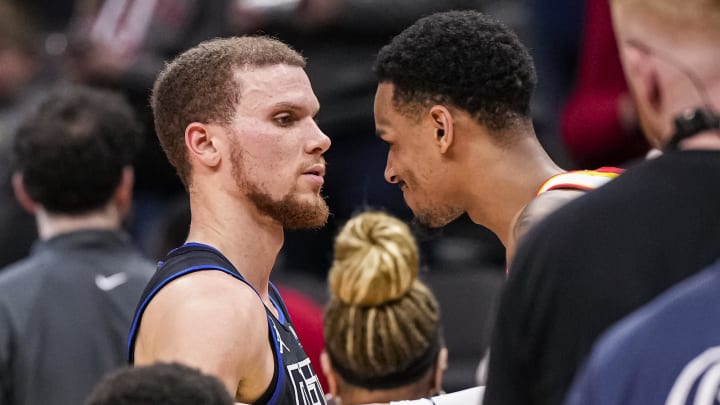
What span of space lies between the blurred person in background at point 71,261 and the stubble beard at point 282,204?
1.27 meters

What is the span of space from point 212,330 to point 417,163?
92 cm

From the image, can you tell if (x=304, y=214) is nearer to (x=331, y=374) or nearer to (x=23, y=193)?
(x=331, y=374)

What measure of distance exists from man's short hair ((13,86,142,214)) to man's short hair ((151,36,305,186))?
1324mm

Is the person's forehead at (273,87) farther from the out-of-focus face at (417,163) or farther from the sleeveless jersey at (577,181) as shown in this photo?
the sleeveless jersey at (577,181)

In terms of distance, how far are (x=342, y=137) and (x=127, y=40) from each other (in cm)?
156

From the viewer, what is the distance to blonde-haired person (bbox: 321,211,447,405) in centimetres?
365

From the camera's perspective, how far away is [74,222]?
14.6 feet

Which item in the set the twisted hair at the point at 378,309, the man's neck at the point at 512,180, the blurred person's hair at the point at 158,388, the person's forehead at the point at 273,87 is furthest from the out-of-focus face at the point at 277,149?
the blurred person's hair at the point at 158,388

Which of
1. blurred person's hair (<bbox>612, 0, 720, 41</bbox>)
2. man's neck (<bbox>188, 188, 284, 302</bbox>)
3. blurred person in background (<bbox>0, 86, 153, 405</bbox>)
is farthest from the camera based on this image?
blurred person in background (<bbox>0, 86, 153, 405</bbox>)

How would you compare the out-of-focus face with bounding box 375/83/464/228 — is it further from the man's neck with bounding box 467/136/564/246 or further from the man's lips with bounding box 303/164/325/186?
the man's lips with bounding box 303/164/325/186

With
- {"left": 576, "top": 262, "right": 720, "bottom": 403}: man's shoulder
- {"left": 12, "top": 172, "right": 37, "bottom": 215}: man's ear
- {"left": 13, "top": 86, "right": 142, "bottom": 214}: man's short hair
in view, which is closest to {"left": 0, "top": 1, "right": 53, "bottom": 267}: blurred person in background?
{"left": 12, "top": 172, "right": 37, "bottom": 215}: man's ear

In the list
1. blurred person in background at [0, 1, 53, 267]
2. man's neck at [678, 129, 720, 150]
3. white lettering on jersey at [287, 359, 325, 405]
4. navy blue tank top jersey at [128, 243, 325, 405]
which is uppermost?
man's neck at [678, 129, 720, 150]

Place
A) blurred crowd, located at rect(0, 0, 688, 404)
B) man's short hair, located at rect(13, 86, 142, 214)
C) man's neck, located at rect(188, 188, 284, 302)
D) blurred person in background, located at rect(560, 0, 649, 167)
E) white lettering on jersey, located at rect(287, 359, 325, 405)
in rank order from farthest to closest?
blurred crowd, located at rect(0, 0, 688, 404), blurred person in background, located at rect(560, 0, 649, 167), man's short hair, located at rect(13, 86, 142, 214), man's neck, located at rect(188, 188, 284, 302), white lettering on jersey, located at rect(287, 359, 325, 405)

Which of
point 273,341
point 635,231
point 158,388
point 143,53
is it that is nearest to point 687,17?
point 635,231
